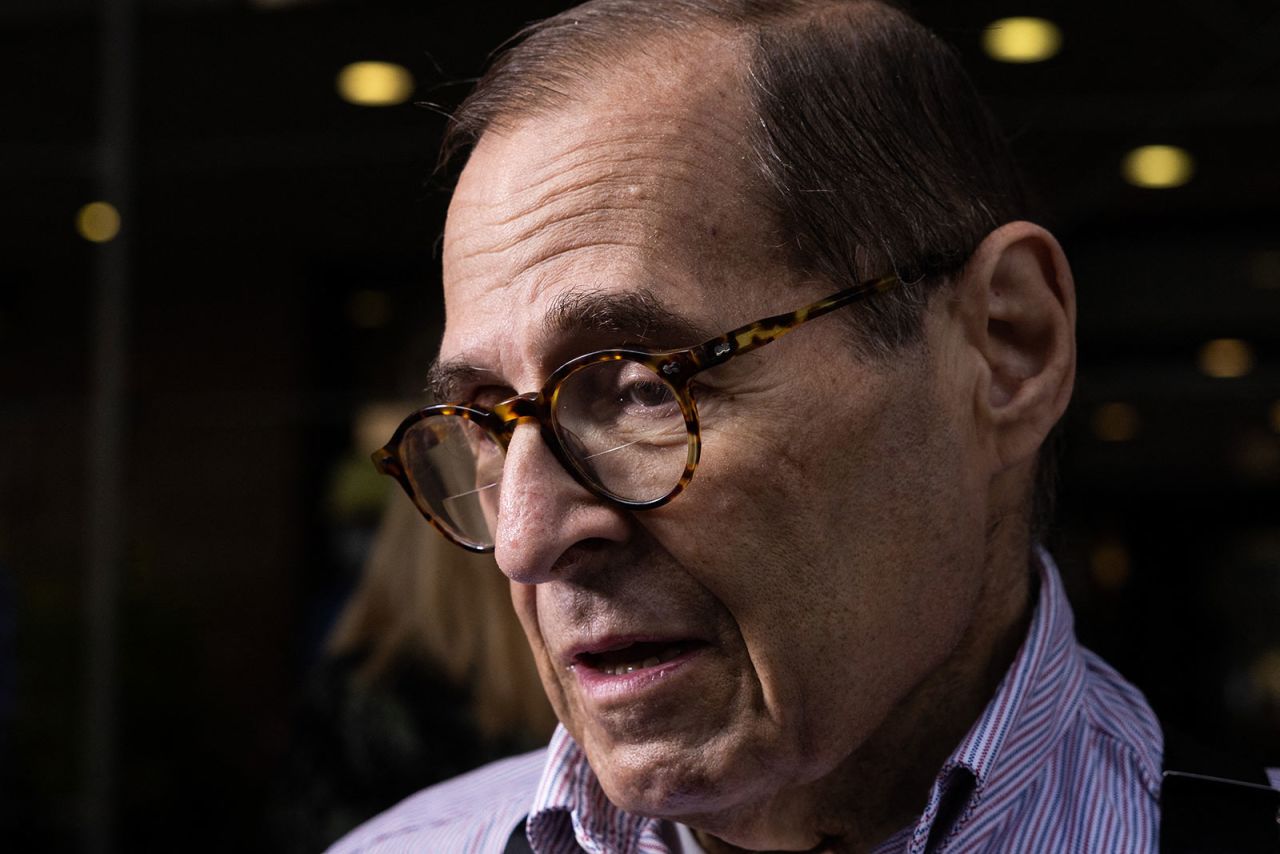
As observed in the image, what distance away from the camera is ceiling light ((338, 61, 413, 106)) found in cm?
557

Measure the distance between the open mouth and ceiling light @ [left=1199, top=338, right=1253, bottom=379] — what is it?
13.9 feet

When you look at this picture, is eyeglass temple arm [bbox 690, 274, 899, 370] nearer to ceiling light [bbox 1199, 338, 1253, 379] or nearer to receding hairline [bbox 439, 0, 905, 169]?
receding hairline [bbox 439, 0, 905, 169]

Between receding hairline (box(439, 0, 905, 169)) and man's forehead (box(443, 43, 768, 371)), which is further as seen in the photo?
receding hairline (box(439, 0, 905, 169))

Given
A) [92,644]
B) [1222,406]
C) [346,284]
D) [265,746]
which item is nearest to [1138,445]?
[1222,406]

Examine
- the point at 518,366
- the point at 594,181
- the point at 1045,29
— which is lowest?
the point at 518,366

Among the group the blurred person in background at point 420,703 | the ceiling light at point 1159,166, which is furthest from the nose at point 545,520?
the ceiling light at point 1159,166

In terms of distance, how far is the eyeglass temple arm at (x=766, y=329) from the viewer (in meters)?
1.21

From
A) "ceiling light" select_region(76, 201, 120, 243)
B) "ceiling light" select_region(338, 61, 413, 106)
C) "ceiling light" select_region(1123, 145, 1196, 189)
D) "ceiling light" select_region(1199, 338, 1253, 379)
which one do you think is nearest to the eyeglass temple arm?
"ceiling light" select_region(1199, 338, 1253, 379)

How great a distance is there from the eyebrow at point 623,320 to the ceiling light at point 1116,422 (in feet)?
13.4

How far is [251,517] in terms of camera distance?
591 cm

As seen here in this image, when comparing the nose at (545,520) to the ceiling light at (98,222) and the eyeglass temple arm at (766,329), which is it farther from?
the ceiling light at (98,222)

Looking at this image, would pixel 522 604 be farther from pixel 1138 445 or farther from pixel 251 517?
pixel 251 517

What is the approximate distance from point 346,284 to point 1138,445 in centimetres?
321

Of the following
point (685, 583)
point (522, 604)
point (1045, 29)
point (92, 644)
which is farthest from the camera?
point (92, 644)
